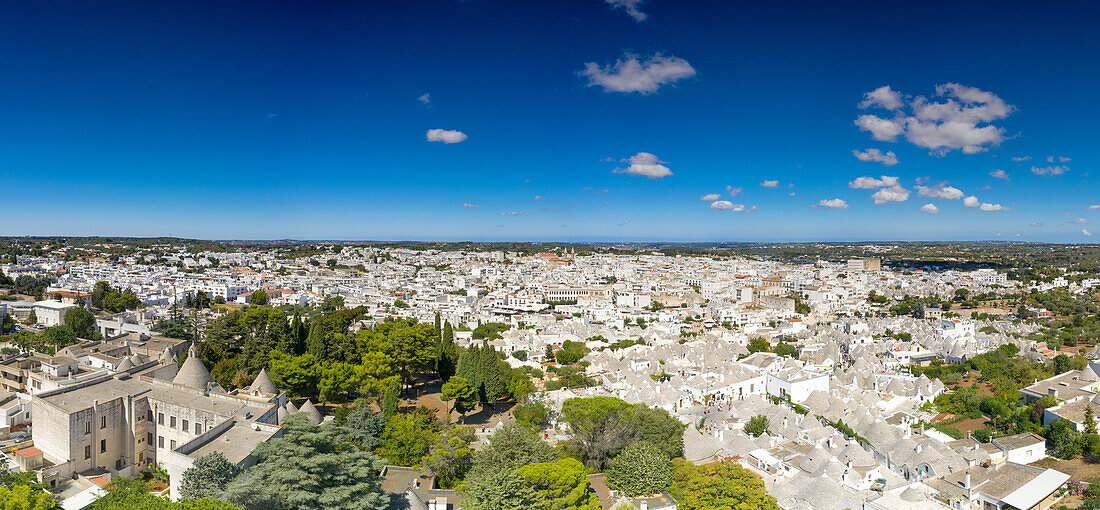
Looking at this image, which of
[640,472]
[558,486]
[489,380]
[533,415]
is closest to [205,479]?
[558,486]

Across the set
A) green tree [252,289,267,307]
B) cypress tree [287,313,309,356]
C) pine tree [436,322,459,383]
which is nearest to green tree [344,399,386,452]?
cypress tree [287,313,309,356]

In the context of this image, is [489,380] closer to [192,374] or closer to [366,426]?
[366,426]

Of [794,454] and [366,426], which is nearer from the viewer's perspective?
[366,426]

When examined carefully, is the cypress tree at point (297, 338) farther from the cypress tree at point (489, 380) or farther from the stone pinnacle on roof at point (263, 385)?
the cypress tree at point (489, 380)

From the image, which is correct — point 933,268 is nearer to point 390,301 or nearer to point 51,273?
point 390,301

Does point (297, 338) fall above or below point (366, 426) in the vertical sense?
above

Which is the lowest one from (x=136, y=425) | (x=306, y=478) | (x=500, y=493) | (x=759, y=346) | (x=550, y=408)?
(x=550, y=408)

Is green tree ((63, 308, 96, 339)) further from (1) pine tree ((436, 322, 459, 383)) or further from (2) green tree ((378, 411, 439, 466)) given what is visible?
(2) green tree ((378, 411, 439, 466))

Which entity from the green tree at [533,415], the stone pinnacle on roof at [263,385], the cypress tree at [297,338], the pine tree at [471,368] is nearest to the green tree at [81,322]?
the cypress tree at [297,338]
